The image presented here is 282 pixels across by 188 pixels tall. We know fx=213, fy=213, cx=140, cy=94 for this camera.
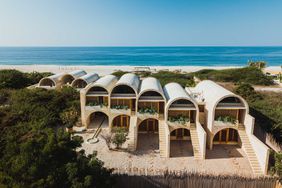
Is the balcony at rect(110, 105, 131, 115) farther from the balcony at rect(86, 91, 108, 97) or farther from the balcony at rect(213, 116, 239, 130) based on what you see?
the balcony at rect(213, 116, 239, 130)

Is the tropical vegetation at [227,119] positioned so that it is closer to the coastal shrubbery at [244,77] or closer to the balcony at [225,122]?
the balcony at [225,122]

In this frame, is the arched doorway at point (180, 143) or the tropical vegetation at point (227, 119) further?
the tropical vegetation at point (227, 119)

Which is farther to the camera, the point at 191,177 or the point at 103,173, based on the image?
the point at 191,177

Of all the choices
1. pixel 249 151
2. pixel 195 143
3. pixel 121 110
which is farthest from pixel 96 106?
pixel 249 151

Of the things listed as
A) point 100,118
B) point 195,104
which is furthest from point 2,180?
point 100,118

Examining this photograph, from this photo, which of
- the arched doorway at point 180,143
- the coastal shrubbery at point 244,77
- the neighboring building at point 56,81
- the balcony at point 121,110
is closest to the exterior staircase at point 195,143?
the arched doorway at point 180,143

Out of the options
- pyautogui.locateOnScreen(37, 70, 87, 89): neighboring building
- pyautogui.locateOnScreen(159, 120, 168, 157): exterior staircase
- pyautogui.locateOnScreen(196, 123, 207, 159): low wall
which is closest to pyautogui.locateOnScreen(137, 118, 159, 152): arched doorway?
pyautogui.locateOnScreen(159, 120, 168, 157): exterior staircase

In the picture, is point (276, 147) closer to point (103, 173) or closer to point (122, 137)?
point (122, 137)

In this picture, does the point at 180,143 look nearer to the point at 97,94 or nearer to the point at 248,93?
the point at 97,94
